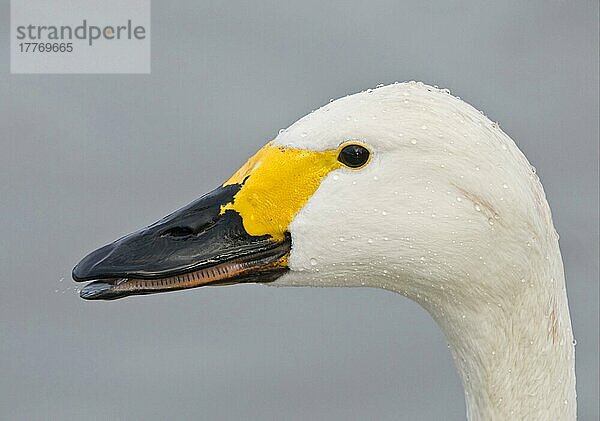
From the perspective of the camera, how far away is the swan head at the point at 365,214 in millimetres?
3285

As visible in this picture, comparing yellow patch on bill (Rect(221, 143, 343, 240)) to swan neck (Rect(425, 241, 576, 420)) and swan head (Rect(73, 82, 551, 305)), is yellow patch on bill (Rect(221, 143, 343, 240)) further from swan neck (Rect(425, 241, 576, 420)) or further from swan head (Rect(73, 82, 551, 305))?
swan neck (Rect(425, 241, 576, 420))

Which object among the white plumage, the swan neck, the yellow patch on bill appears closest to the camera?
the white plumage

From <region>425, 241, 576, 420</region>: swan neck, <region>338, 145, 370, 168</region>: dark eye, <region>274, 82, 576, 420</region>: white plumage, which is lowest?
<region>425, 241, 576, 420</region>: swan neck

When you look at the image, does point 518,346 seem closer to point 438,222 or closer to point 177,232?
point 438,222

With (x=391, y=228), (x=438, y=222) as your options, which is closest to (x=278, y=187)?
(x=391, y=228)

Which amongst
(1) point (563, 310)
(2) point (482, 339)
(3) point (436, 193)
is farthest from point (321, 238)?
(1) point (563, 310)

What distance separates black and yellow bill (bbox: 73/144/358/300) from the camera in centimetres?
341

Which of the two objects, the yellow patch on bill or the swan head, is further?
the yellow patch on bill

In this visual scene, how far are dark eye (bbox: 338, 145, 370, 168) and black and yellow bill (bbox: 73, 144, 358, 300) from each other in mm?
25

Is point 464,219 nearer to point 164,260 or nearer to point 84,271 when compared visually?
point 164,260

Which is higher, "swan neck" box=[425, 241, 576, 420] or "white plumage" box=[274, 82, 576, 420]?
"white plumage" box=[274, 82, 576, 420]

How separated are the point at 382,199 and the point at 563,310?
80cm

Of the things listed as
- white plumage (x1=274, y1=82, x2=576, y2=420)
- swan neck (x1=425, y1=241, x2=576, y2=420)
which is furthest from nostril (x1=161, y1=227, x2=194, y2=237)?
swan neck (x1=425, y1=241, x2=576, y2=420)

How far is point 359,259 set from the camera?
3.47 m
